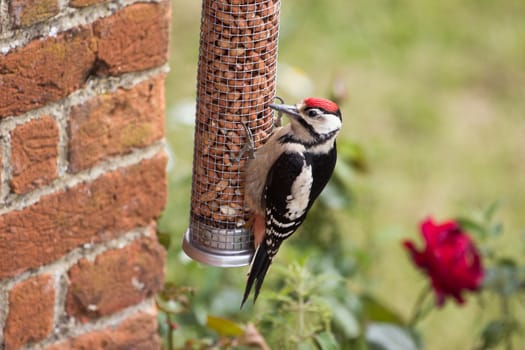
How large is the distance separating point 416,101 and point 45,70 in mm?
3942

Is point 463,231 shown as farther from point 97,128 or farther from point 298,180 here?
point 97,128

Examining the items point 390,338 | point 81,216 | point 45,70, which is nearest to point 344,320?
point 390,338

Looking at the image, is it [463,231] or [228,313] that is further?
[463,231]

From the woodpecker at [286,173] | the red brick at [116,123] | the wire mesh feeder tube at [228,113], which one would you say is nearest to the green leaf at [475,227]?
the woodpecker at [286,173]

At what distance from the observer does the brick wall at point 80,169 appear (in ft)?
5.67

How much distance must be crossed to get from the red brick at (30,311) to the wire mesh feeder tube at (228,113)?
400 millimetres

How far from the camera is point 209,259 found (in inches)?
85.2

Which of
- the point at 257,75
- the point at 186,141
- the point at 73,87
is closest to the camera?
the point at 73,87

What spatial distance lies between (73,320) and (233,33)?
725 mm

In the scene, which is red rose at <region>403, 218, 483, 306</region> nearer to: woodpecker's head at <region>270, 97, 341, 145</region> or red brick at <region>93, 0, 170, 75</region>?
woodpecker's head at <region>270, 97, 341, 145</region>

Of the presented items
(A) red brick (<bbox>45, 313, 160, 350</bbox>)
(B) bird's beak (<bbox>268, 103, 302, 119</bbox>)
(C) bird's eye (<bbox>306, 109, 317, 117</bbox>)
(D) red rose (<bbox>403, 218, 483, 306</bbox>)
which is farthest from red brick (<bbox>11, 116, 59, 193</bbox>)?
(D) red rose (<bbox>403, 218, 483, 306</bbox>)

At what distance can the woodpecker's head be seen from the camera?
224cm

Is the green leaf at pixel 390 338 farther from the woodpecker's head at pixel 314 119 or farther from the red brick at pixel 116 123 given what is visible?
the red brick at pixel 116 123

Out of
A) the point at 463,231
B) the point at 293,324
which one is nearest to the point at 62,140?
the point at 293,324
